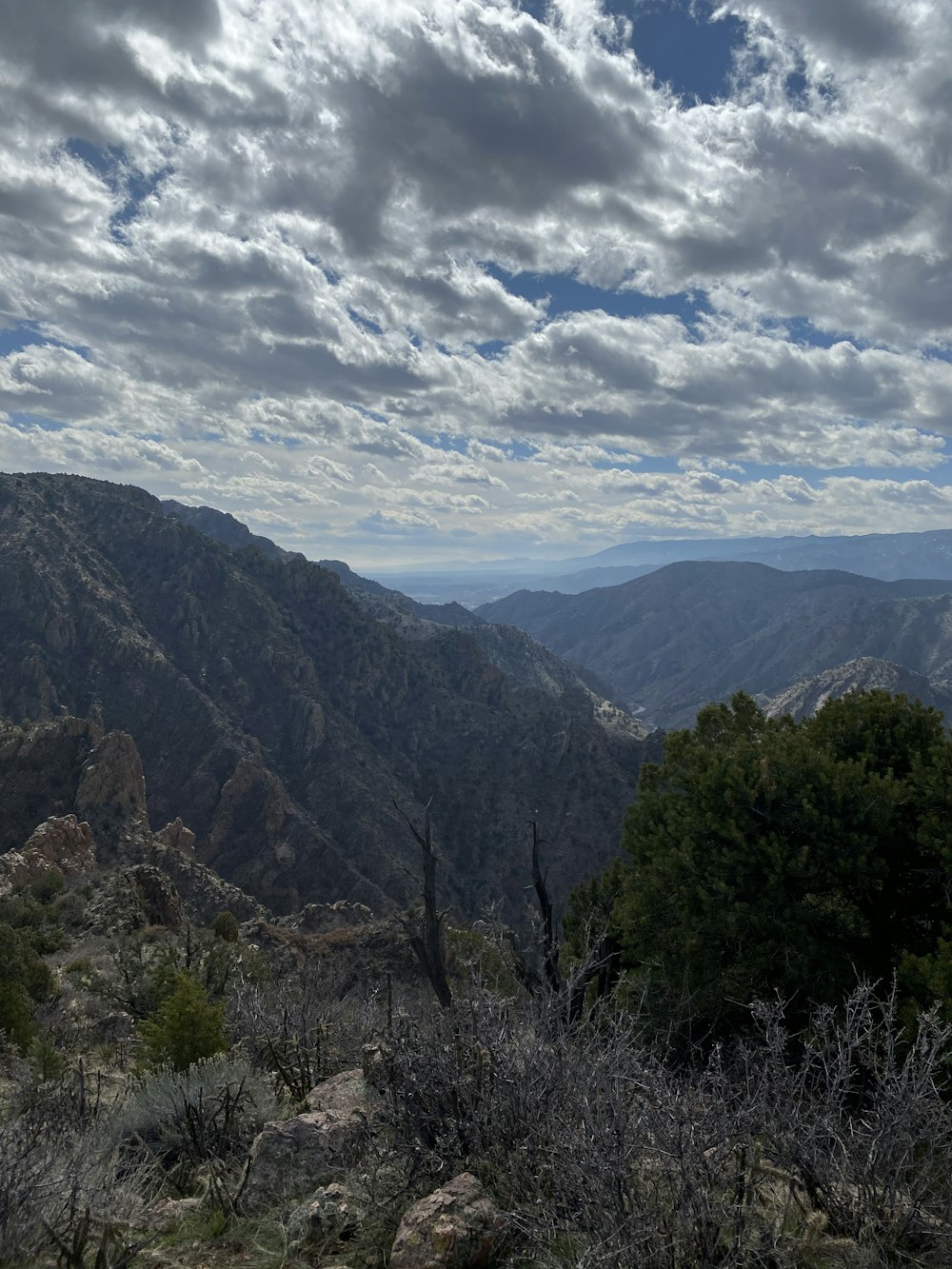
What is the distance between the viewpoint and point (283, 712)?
80125mm

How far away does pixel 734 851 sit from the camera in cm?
1289

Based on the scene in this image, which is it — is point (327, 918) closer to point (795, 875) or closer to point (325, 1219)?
point (795, 875)

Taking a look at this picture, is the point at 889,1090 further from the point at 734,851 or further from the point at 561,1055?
the point at 734,851

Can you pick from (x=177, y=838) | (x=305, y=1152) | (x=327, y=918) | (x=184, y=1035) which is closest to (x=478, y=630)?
(x=177, y=838)

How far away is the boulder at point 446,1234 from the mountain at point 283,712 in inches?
2183

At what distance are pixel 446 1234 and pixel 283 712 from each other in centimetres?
7869

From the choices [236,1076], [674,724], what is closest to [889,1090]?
[236,1076]

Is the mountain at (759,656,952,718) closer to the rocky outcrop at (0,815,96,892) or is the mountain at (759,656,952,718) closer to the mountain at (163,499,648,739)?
the mountain at (163,499,648,739)

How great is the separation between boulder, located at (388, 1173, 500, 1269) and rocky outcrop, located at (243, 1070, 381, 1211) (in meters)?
1.35

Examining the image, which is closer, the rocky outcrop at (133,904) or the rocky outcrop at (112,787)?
the rocky outcrop at (133,904)

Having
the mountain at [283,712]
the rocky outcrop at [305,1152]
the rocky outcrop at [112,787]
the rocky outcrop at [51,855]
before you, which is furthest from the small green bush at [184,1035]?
the mountain at [283,712]

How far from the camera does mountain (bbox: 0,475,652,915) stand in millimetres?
64312

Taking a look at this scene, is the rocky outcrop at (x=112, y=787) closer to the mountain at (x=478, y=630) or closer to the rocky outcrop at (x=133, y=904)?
the rocky outcrop at (x=133, y=904)

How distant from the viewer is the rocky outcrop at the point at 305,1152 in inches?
225
